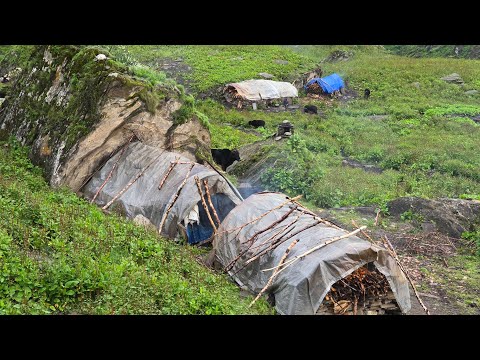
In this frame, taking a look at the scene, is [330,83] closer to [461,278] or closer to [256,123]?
[256,123]

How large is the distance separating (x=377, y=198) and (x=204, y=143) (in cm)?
544

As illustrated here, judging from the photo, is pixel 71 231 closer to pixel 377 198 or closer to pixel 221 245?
pixel 221 245

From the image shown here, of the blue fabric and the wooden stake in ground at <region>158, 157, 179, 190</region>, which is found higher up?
the wooden stake in ground at <region>158, 157, 179, 190</region>

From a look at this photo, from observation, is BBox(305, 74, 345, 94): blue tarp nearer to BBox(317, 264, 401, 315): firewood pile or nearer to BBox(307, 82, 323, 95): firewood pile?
BBox(307, 82, 323, 95): firewood pile

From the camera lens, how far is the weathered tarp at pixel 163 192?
12.6 m

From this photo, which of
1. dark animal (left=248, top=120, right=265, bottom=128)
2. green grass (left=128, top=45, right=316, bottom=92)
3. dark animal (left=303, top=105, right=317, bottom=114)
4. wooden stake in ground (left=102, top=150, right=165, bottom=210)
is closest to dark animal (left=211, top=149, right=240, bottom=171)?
wooden stake in ground (left=102, top=150, right=165, bottom=210)

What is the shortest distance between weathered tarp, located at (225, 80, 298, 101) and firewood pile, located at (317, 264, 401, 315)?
72.5 ft

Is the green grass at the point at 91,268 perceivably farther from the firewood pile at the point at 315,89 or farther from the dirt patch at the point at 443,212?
the firewood pile at the point at 315,89

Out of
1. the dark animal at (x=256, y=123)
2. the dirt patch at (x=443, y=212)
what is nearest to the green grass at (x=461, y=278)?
the dirt patch at (x=443, y=212)

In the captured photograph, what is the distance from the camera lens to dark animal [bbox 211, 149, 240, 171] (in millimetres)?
20016

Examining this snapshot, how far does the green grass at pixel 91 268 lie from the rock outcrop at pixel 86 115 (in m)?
2.12

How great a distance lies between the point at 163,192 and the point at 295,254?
418 centimetres

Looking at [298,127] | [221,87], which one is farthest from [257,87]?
[298,127]

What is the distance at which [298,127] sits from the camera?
27.2m
